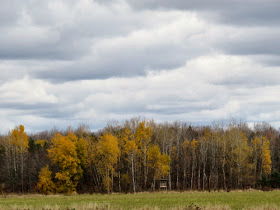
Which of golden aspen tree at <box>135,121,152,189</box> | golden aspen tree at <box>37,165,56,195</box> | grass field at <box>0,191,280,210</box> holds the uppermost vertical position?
golden aspen tree at <box>135,121,152,189</box>

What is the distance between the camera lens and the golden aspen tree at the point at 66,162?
8004 cm

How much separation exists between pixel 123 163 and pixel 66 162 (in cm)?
2020

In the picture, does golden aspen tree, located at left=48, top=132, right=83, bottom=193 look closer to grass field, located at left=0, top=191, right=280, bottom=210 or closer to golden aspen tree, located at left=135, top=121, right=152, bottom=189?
golden aspen tree, located at left=135, top=121, right=152, bottom=189

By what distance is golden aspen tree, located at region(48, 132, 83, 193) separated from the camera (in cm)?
8004

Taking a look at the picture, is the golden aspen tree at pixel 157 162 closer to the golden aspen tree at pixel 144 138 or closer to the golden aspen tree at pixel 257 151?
the golden aspen tree at pixel 144 138

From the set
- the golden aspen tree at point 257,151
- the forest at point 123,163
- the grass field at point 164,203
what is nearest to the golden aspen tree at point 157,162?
the forest at point 123,163

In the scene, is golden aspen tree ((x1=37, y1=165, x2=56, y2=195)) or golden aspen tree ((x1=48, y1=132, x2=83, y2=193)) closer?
golden aspen tree ((x1=48, y1=132, x2=83, y2=193))

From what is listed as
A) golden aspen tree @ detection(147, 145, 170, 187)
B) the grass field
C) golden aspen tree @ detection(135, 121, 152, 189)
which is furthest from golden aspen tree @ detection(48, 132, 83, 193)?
the grass field

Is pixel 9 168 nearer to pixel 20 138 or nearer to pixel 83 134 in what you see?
pixel 20 138

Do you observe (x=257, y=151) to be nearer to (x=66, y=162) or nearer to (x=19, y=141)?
(x=66, y=162)

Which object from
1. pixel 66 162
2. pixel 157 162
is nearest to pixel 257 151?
pixel 157 162

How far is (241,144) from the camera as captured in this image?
9444 centimetres

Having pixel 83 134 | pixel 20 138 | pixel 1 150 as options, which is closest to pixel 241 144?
pixel 83 134

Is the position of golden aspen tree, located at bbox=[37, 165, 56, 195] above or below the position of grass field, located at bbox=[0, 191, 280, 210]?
below
